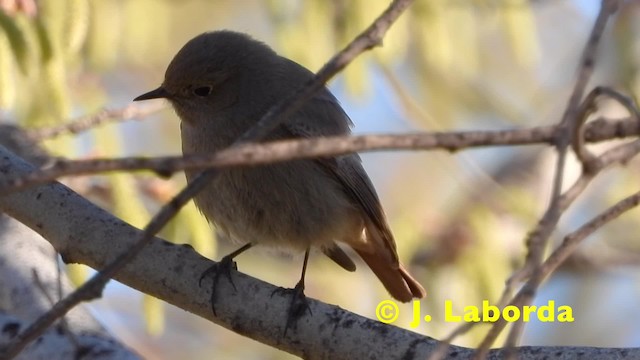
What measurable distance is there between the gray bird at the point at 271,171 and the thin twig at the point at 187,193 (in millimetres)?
2013

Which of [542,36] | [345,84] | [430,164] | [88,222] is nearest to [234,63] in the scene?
[345,84]

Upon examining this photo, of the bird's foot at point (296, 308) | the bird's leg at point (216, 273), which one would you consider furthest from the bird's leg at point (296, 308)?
the bird's leg at point (216, 273)

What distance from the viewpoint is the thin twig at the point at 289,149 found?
1.76 m

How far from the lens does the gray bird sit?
4.23 metres

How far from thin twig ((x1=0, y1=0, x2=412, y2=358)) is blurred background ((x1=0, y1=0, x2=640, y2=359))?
1902 mm

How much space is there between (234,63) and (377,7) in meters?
0.71

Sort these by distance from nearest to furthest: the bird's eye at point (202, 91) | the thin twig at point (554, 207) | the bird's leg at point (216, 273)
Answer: the thin twig at point (554, 207) < the bird's leg at point (216, 273) < the bird's eye at point (202, 91)

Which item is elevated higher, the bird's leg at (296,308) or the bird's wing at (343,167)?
the bird's wing at (343,167)

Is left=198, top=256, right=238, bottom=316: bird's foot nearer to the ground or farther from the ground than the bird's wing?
nearer to the ground

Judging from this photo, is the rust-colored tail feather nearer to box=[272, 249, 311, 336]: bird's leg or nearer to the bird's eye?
the bird's eye

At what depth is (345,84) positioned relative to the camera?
4.98 metres

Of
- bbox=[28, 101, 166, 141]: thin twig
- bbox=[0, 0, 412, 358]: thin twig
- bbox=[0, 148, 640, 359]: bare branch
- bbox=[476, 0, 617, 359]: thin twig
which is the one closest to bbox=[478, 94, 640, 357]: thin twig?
bbox=[476, 0, 617, 359]: thin twig

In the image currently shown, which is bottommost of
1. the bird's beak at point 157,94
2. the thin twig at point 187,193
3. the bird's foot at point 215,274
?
the thin twig at point 187,193

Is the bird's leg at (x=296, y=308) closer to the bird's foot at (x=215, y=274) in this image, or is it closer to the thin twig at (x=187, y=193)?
the bird's foot at (x=215, y=274)
